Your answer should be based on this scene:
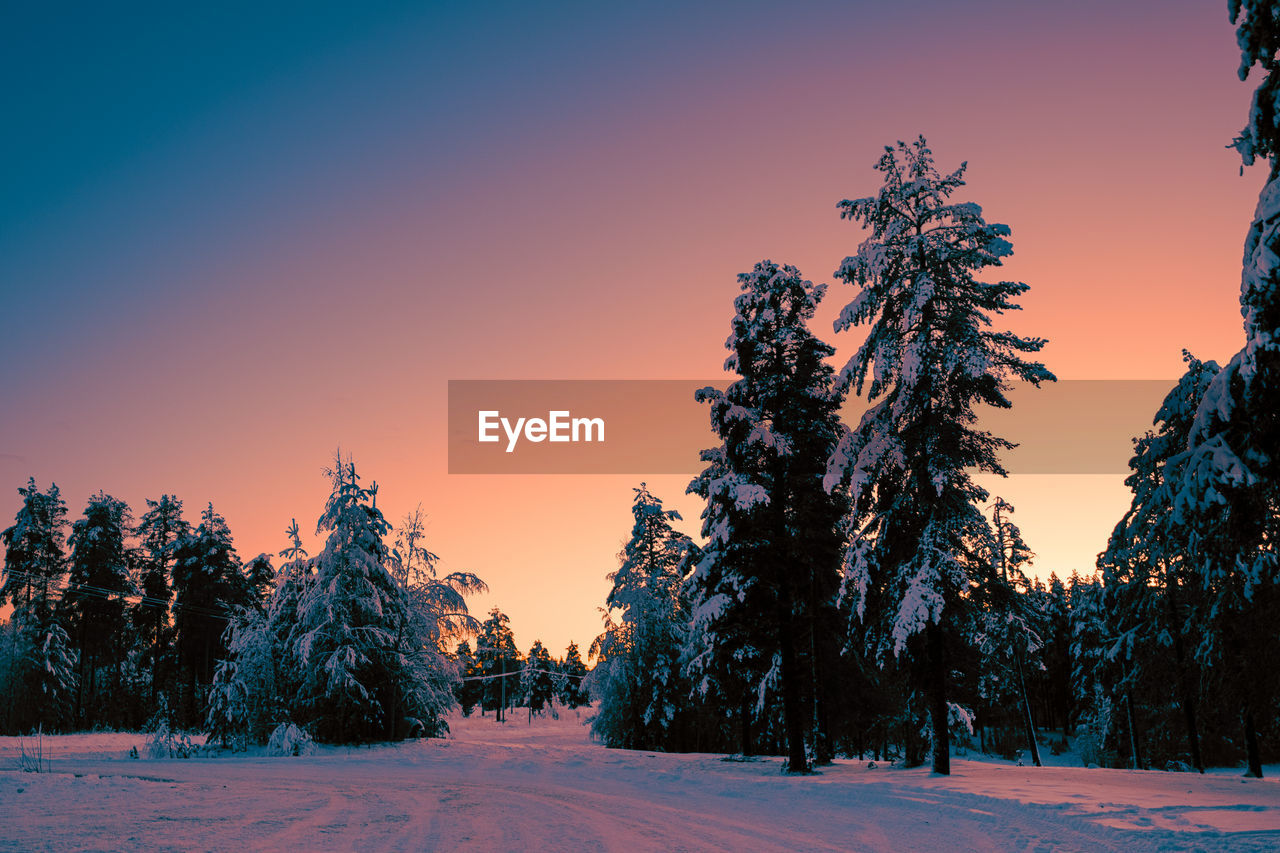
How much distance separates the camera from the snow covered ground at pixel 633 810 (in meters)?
10.6

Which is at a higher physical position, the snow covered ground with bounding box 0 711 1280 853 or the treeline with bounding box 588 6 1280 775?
the treeline with bounding box 588 6 1280 775

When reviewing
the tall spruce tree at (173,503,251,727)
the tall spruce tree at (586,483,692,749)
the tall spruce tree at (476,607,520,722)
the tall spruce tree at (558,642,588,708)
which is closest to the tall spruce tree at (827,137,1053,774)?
the tall spruce tree at (586,483,692,749)

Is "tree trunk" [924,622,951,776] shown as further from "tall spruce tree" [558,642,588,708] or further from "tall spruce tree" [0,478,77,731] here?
"tall spruce tree" [558,642,588,708]

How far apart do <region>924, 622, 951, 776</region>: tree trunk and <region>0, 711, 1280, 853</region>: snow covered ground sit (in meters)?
0.57

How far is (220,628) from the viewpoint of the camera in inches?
2231

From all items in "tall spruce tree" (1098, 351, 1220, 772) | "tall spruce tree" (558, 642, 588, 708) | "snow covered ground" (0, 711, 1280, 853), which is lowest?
"tall spruce tree" (558, 642, 588, 708)

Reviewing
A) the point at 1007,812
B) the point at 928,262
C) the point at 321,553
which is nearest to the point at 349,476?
the point at 321,553

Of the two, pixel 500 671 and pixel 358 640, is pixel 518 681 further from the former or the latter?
pixel 358 640

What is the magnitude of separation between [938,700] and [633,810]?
377 inches

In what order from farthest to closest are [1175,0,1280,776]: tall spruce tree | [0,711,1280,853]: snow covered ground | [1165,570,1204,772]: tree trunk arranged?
[1165,570,1204,772]: tree trunk < [0,711,1280,853]: snow covered ground < [1175,0,1280,776]: tall spruce tree

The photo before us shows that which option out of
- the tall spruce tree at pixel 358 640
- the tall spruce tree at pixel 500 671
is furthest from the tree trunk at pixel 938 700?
the tall spruce tree at pixel 500 671

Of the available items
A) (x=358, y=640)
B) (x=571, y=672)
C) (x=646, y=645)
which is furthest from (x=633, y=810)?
(x=571, y=672)

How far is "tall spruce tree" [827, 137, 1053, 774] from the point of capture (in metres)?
20.0

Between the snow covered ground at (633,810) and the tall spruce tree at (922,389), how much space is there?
183 inches
